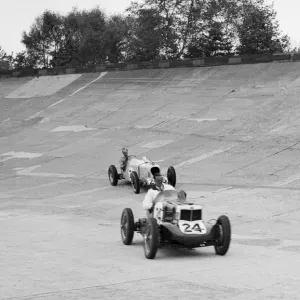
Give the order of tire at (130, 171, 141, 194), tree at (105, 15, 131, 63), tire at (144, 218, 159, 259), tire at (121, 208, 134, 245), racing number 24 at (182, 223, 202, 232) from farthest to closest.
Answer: tree at (105, 15, 131, 63) → tire at (130, 171, 141, 194) → tire at (121, 208, 134, 245) → racing number 24 at (182, 223, 202, 232) → tire at (144, 218, 159, 259)

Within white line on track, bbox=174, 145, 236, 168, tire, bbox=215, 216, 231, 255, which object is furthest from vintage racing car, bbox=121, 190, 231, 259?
white line on track, bbox=174, 145, 236, 168

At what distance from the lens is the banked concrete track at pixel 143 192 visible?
10938mm

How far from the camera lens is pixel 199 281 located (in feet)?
35.0

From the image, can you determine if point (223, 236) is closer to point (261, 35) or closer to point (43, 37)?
point (261, 35)

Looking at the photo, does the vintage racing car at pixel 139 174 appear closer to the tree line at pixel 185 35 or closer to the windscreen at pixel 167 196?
the windscreen at pixel 167 196

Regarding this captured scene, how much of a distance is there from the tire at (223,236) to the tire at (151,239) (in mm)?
1185

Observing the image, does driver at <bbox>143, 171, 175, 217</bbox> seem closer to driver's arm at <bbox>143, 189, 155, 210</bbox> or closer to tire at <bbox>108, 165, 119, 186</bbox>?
driver's arm at <bbox>143, 189, 155, 210</bbox>

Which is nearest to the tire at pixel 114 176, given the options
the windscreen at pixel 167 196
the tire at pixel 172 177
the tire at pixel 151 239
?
the tire at pixel 172 177

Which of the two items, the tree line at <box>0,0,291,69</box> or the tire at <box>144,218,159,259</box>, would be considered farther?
the tree line at <box>0,0,291,69</box>

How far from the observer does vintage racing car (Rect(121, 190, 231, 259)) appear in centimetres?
1283

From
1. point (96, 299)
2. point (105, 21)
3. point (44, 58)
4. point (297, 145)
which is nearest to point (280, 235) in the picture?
point (96, 299)

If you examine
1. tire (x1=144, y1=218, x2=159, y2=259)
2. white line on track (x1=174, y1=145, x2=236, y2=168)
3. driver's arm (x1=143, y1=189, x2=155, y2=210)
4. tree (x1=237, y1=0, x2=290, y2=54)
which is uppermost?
tree (x1=237, y1=0, x2=290, y2=54)

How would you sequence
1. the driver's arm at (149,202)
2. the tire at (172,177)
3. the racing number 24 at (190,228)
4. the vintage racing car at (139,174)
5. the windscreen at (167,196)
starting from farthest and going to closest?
the tire at (172,177) < the vintage racing car at (139,174) < the driver's arm at (149,202) < the windscreen at (167,196) < the racing number 24 at (190,228)

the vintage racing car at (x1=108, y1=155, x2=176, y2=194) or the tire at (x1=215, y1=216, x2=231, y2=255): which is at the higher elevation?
the vintage racing car at (x1=108, y1=155, x2=176, y2=194)
